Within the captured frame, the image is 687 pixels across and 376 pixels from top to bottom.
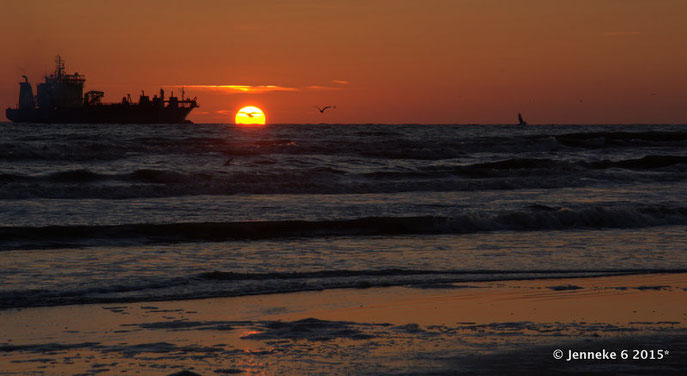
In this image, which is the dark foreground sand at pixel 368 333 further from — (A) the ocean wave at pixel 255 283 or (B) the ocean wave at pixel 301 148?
(B) the ocean wave at pixel 301 148

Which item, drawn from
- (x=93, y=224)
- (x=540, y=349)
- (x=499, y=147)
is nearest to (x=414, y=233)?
(x=93, y=224)

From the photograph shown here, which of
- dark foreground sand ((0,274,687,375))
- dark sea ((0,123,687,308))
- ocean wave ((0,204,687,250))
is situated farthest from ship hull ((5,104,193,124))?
dark foreground sand ((0,274,687,375))

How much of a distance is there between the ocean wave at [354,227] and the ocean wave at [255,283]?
12.3 feet

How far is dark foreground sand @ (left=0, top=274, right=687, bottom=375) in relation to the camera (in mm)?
5504

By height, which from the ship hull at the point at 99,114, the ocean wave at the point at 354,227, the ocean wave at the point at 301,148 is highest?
the ship hull at the point at 99,114

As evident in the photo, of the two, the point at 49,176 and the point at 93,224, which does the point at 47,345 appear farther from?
the point at 49,176

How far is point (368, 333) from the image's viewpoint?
21.3ft

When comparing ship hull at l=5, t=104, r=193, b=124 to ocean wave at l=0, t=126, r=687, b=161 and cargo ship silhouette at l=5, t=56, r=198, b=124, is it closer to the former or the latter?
cargo ship silhouette at l=5, t=56, r=198, b=124

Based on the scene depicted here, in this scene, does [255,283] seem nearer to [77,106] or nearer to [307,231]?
[307,231]

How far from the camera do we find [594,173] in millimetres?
30078

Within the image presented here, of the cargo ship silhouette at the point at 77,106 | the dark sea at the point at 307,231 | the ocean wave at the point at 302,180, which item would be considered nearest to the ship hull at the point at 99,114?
the cargo ship silhouette at the point at 77,106

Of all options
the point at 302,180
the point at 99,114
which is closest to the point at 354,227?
the point at 302,180

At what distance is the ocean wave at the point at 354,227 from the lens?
12.7 meters

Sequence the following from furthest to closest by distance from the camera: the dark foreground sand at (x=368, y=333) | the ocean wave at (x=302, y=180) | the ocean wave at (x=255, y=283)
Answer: the ocean wave at (x=302, y=180) → the ocean wave at (x=255, y=283) → the dark foreground sand at (x=368, y=333)
